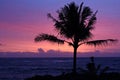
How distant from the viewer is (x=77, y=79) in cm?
2664

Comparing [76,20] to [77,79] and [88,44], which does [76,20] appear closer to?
[88,44]

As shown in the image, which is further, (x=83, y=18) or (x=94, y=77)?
(x=83, y=18)

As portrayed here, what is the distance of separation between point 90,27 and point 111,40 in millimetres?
1821

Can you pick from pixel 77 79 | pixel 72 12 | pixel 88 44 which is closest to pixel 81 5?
pixel 72 12

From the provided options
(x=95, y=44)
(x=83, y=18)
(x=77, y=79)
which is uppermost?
(x=83, y=18)

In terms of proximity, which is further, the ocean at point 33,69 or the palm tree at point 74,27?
the ocean at point 33,69

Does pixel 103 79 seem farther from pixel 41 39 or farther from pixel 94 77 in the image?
pixel 41 39

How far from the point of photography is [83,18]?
95.3ft

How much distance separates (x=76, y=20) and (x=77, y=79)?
4.59 metres

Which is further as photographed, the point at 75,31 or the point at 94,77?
the point at 75,31

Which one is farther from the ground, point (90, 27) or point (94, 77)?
point (90, 27)

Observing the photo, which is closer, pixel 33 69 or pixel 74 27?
pixel 74 27

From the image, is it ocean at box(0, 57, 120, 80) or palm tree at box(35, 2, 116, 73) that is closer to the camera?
palm tree at box(35, 2, 116, 73)

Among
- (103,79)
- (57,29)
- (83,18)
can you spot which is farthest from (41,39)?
(103,79)
